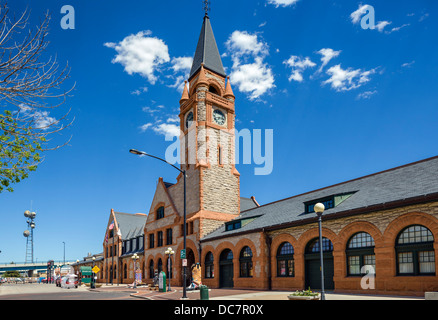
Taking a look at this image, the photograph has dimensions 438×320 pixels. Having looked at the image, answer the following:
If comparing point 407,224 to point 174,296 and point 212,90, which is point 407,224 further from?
point 212,90

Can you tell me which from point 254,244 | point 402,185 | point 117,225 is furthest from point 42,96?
point 117,225

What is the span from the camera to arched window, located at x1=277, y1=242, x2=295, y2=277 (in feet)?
91.9

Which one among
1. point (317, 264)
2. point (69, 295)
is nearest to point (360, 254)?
point (317, 264)

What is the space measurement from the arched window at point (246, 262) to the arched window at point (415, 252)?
1362cm

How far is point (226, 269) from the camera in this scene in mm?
34875

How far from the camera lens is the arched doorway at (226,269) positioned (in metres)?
34.1

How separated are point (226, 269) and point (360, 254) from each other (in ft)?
50.3

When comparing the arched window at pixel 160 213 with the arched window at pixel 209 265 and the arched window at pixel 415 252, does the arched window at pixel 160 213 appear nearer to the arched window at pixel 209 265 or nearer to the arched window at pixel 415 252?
the arched window at pixel 209 265

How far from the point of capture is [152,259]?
48188 mm

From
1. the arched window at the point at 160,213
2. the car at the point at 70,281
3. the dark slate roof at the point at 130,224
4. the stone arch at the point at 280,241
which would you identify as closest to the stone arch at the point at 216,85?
the arched window at the point at 160,213

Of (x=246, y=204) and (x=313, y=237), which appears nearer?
(x=313, y=237)

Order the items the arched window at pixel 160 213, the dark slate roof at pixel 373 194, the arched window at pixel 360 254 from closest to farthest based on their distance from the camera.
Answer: the dark slate roof at pixel 373 194, the arched window at pixel 360 254, the arched window at pixel 160 213

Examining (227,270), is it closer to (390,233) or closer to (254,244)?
(254,244)
